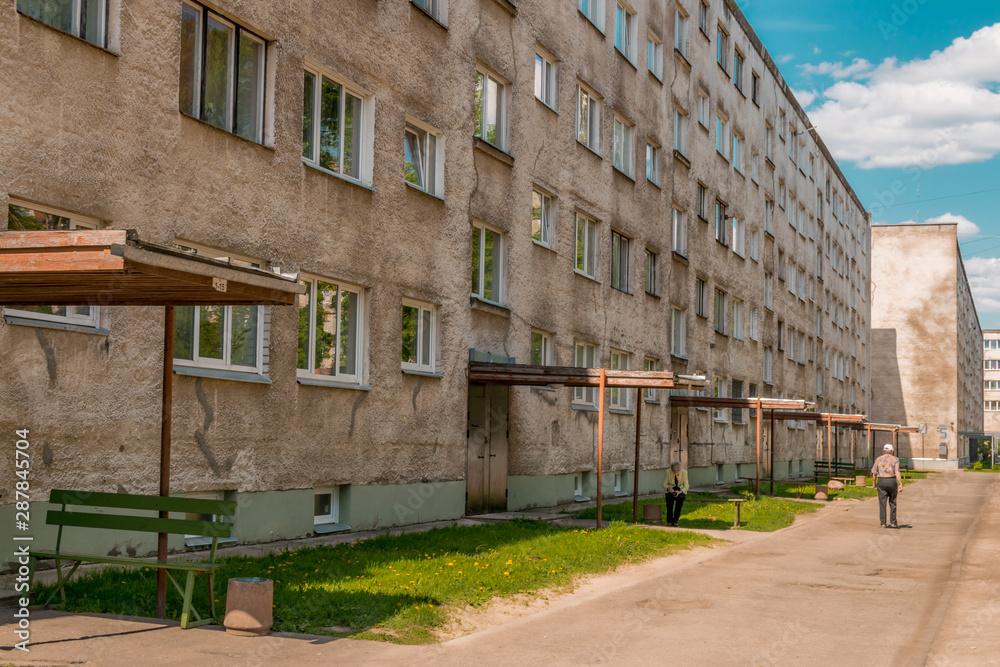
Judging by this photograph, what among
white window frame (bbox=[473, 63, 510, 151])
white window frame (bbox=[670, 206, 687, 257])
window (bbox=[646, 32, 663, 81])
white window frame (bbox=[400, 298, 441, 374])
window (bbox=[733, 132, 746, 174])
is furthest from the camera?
window (bbox=[733, 132, 746, 174])

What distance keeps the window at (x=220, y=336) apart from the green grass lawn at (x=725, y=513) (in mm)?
7329

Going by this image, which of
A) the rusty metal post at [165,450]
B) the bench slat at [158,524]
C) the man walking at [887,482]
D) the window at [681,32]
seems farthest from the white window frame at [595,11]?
the bench slat at [158,524]

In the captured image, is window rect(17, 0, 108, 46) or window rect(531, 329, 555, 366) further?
window rect(531, 329, 555, 366)

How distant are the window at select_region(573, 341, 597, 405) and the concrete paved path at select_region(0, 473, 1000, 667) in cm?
816

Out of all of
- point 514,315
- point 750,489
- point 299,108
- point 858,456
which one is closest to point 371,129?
point 299,108

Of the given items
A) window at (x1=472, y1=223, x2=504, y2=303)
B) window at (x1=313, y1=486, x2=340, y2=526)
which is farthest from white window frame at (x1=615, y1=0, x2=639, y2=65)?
window at (x1=313, y1=486, x2=340, y2=526)

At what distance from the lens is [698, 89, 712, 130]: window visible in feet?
102

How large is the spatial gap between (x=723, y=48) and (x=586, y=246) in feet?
48.7

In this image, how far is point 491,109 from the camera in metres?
18.4

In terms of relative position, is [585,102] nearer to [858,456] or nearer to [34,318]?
[34,318]

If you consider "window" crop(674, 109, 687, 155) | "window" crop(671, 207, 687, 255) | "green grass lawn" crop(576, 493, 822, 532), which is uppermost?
"window" crop(674, 109, 687, 155)

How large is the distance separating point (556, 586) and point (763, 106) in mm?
32595

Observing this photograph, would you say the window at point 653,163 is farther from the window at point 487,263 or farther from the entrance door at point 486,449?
the entrance door at point 486,449

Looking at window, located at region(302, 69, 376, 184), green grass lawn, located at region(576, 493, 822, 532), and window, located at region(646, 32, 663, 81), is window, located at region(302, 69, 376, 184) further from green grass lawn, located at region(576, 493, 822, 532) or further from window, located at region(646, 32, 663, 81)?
window, located at region(646, 32, 663, 81)
